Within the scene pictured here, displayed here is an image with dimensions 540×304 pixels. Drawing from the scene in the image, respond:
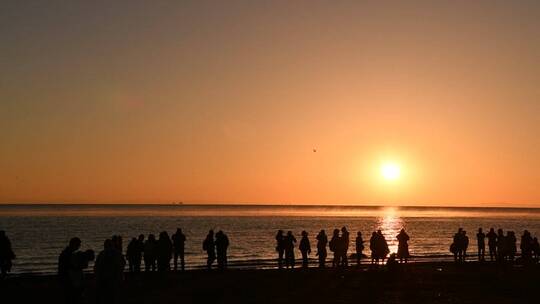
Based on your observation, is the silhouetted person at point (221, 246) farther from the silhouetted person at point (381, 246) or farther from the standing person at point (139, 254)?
the silhouetted person at point (381, 246)

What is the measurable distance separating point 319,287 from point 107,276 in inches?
348

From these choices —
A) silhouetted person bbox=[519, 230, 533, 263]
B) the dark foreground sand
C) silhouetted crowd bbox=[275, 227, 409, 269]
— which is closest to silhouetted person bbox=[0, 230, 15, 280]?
the dark foreground sand

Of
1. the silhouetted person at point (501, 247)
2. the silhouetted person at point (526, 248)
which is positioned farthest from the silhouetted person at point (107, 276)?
the silhouetted person at point (526, 248)

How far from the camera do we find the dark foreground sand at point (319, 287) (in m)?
18.8

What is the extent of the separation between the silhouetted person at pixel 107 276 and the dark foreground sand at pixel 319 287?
187cm

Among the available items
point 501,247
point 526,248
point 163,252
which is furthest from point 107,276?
point 526,248

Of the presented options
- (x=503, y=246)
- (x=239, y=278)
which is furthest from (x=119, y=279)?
(x=503, y=246)

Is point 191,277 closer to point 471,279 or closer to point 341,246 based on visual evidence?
point 341,246

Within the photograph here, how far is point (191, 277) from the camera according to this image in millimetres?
24859

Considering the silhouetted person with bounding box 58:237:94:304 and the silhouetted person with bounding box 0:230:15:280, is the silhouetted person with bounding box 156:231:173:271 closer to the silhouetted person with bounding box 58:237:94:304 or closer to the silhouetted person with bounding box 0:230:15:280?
the silhouetted person with bounding box 0:230:15:280

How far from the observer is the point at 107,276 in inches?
564

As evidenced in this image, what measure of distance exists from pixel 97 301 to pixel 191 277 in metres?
10.6

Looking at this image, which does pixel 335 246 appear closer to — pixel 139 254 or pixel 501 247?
pixel 501 247

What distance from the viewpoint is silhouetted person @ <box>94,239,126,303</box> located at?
1428 cm
